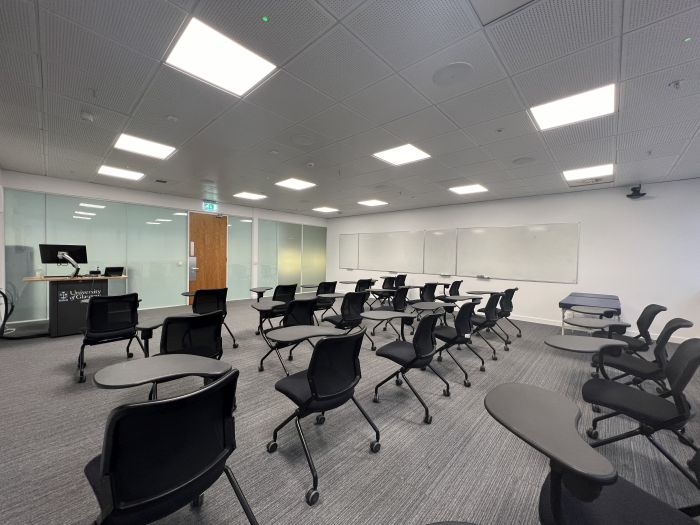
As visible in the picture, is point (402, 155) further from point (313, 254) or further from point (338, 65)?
point (313, 254)

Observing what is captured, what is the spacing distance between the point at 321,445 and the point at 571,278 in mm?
6556

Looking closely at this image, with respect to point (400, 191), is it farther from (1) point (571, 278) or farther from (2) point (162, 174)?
(2) point (162, 174)

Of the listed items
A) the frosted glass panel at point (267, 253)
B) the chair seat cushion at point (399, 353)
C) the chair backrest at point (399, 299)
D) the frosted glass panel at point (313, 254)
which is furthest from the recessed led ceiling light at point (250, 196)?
the chair seat cushion at point (399, 353)

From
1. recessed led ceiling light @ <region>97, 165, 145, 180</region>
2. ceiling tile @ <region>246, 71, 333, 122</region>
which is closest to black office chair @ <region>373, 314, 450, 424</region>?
ceiling tile @ <region>246, 71, 333, 122</region>

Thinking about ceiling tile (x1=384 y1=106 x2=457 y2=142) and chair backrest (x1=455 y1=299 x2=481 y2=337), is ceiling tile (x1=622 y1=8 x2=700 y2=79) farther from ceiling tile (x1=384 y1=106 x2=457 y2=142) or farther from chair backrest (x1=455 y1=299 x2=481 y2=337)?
chair backrest (x1=455 y1=299 x2=481 y2=337)

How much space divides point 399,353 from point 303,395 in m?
1.17

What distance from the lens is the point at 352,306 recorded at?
14.6ft

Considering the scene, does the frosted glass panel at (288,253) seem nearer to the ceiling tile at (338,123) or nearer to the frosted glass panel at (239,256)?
the frosted glass panel at (239,256)

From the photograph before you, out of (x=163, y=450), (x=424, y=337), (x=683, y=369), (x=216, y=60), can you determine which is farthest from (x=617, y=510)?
(x=216, y=60)

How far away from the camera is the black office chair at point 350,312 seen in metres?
4.29

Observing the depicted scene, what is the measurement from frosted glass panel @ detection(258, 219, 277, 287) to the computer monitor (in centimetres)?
469

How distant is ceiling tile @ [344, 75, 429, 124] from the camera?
254 cm

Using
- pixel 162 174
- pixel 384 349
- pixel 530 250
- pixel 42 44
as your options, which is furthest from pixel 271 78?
pixel 530 250

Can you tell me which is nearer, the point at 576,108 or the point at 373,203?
the point at 576,108
